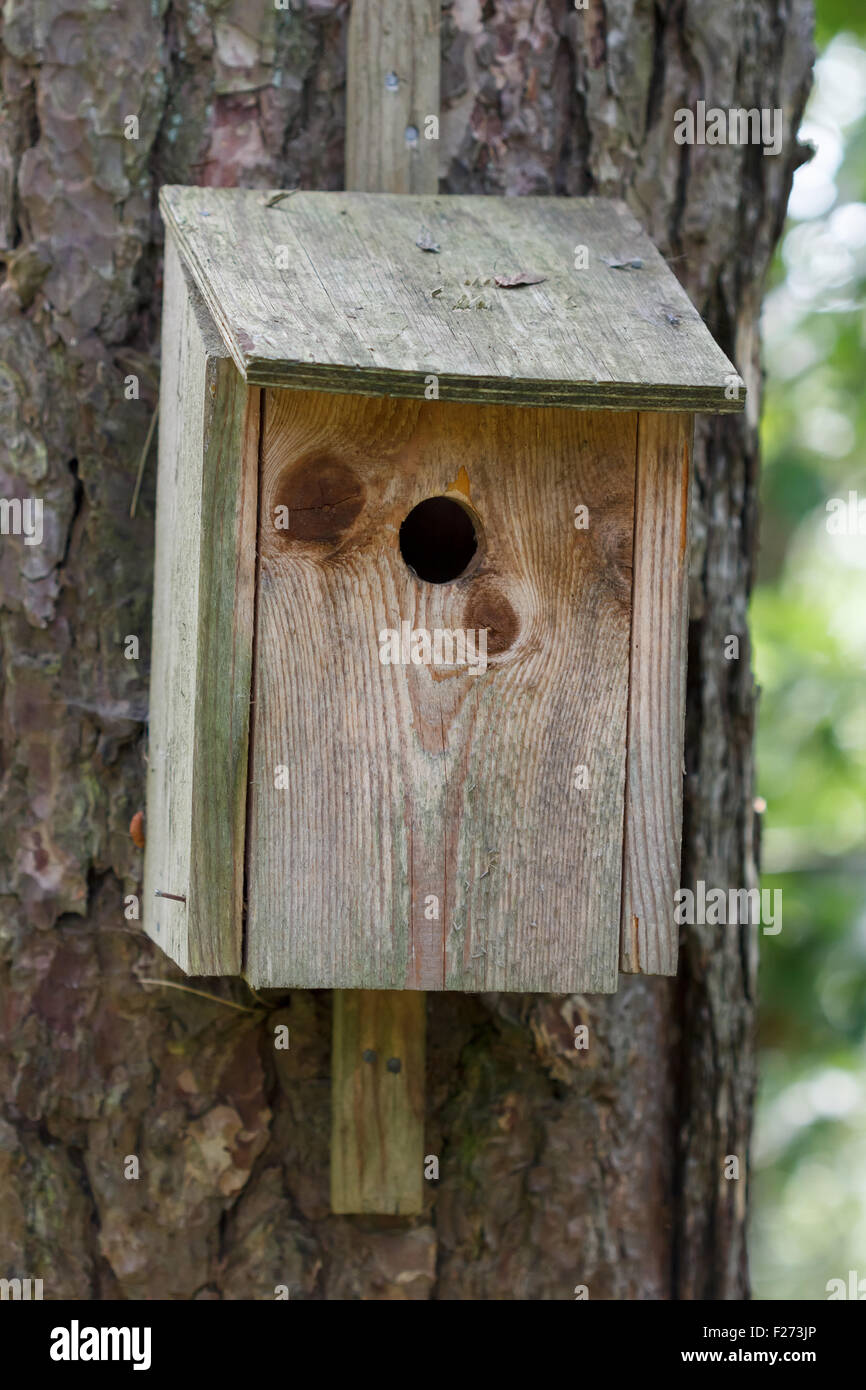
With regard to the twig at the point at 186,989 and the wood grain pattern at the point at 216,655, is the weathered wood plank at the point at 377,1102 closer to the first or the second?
the twig at the point at 186,989

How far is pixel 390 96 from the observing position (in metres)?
2.35

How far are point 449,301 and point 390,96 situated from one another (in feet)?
2.24

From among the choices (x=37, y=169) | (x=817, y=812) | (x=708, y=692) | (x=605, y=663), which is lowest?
(x=605, y=663)

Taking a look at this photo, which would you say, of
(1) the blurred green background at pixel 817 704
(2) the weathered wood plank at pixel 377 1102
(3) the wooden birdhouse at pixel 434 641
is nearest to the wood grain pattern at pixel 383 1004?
(2) the weathered wood plank at pixel 377 1102

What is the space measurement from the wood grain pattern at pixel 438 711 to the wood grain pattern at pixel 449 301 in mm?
99

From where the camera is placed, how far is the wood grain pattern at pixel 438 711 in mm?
1793

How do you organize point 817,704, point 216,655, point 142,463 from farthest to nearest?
point 817,704
point 142,463
point 216,655

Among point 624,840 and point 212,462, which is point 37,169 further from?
point 624,840

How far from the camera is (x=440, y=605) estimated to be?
183 centimetres

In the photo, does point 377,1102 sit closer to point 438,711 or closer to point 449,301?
point 438,711

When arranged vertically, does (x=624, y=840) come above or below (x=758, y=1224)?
above

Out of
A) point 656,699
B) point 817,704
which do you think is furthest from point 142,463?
point 817,704
